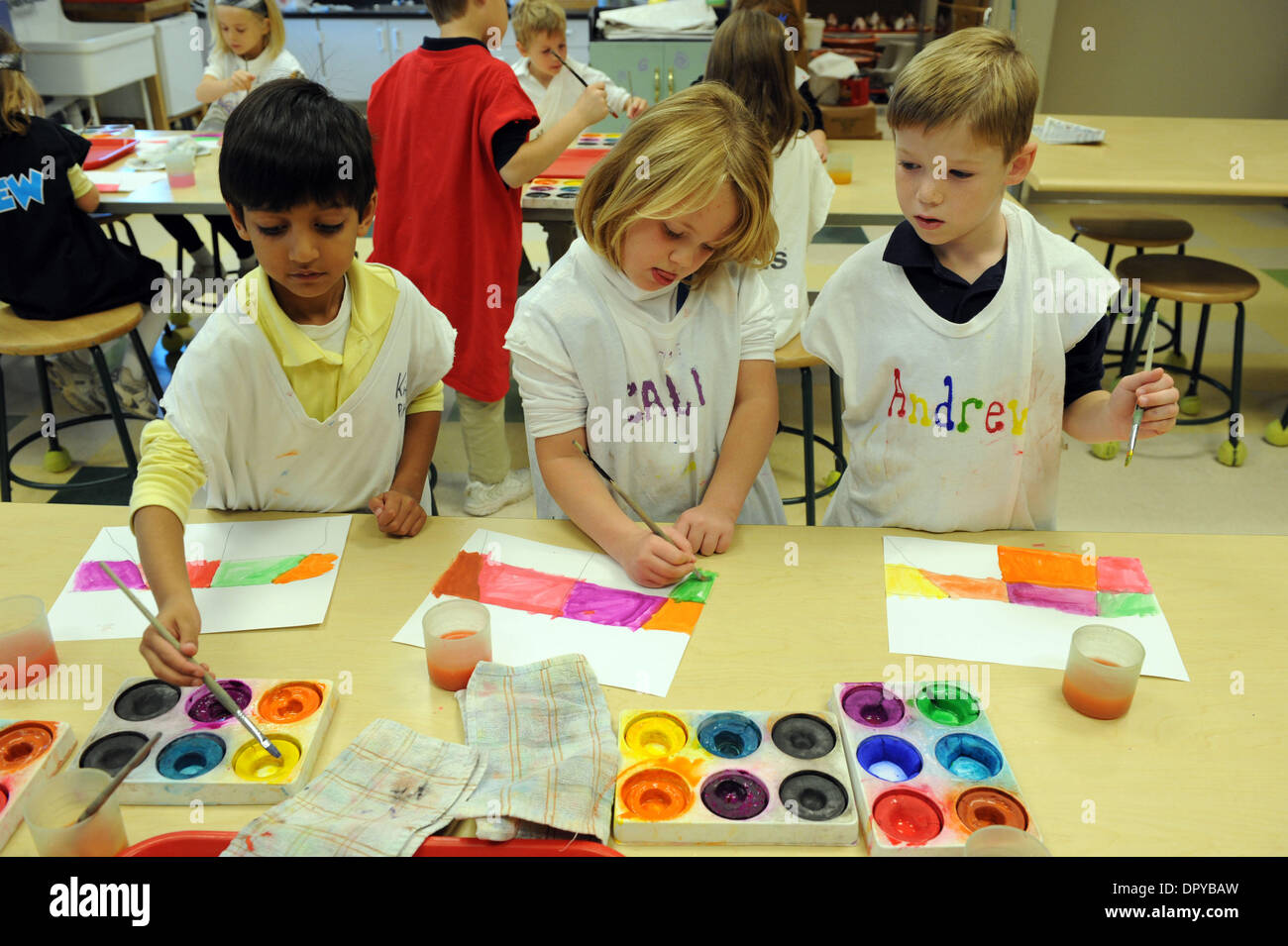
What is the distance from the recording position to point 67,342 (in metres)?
2.58

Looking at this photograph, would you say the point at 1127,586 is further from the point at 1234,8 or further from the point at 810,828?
the point at 1234,8

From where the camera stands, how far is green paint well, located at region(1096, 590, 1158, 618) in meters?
1.23

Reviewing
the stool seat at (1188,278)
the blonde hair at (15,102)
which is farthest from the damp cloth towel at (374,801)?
the stool seat at (1188,278)

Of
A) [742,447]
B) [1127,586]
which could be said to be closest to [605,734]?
[742,447]

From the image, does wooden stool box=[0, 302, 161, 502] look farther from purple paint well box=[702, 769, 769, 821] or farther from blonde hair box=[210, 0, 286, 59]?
purple paint well box=[702, 769, 769, 821]

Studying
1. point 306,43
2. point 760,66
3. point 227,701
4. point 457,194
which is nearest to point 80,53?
point 306,43

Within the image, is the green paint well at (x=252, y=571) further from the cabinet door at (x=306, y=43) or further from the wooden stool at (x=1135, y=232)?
the cabinet door at (x=306, y=43)

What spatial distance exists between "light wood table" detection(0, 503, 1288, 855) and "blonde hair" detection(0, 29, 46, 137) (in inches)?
60.2

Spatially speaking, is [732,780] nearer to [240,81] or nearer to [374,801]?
[374,801]

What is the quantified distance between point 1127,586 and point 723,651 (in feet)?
1.76

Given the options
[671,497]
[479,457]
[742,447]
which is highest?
[742,447]

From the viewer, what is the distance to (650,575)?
50.1 inches

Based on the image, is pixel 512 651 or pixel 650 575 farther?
pixel 650 575

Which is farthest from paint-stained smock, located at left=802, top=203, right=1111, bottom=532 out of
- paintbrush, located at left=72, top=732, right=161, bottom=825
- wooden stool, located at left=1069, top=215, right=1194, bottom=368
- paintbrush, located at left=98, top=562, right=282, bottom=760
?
wooden stool, located at left=1069, top=215, right=1194, bottom=368
